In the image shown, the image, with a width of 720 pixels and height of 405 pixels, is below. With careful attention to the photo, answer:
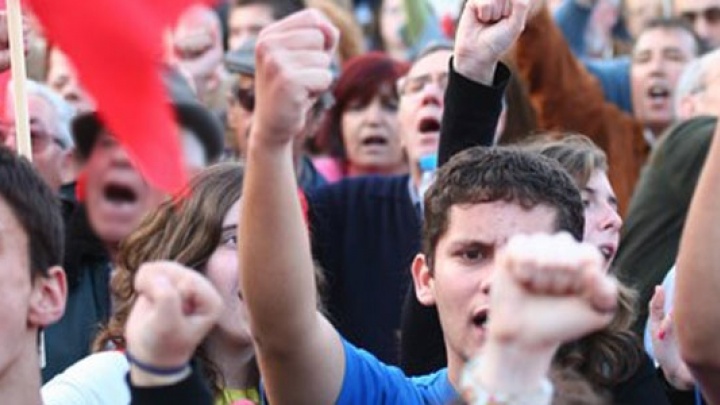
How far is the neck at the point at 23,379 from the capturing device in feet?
12.4

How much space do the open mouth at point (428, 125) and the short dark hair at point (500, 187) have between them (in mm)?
2527

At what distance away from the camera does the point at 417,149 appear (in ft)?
22.4

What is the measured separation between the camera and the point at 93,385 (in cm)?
436

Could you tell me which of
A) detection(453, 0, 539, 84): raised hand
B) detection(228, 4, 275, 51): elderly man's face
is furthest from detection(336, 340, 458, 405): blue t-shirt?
detection(228, 4, 275, 51): elderly man's face

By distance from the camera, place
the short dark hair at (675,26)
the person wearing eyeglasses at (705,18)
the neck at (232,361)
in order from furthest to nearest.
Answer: the person wearing eyeglasses at (705,18)
the short dark hair at (675,26)
the neck at (232,361)

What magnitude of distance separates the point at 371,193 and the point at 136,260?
193 centimetres

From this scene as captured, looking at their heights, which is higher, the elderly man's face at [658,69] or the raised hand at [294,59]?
the raised hand at [294,59]

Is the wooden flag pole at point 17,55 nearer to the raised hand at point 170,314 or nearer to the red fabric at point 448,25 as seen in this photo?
the raised hand at point 170,314

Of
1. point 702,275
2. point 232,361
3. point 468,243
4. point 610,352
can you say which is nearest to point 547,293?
point 702,275

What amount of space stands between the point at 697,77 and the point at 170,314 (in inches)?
179

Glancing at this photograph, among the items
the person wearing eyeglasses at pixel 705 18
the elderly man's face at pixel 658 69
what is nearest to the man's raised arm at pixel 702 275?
the elderly man's face at pixel 658 69

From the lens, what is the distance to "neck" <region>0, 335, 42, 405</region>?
377 cm

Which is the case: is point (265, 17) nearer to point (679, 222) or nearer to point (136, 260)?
point (679, 222)

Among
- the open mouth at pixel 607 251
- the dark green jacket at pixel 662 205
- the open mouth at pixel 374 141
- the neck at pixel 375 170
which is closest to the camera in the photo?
the open mouth at pixel 607 251
